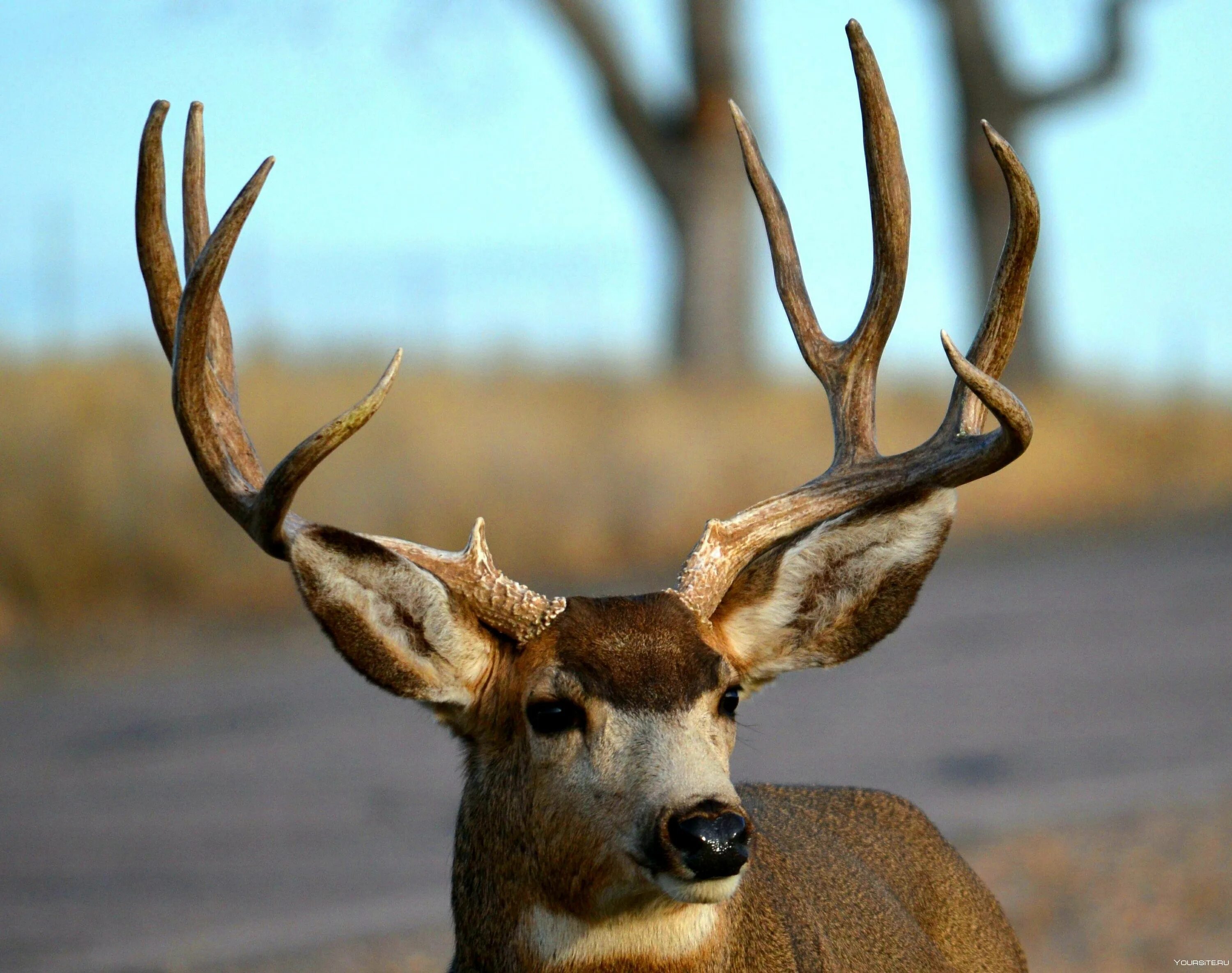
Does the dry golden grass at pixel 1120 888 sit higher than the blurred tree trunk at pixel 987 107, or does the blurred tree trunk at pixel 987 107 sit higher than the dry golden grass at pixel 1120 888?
the blurred tree trunk at pixel 987 107

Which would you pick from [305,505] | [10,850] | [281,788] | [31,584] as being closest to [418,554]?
[10,850]

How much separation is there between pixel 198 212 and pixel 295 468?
1019 millimetres

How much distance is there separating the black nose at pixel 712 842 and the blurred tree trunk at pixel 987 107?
19.7 m

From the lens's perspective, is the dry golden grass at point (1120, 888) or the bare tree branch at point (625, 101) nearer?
the dry golden grass at point (1120, 888)

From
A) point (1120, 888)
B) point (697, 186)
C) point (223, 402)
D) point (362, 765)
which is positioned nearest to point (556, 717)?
point (223, 402)

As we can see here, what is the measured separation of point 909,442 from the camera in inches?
664

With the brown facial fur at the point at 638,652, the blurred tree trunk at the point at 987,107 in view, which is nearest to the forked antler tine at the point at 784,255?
the brown facial fur at the point at 638,652

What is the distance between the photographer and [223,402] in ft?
12.9

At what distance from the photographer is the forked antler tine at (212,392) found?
358 cm

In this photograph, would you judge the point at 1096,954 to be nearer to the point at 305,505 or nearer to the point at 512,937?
the point at 512,937

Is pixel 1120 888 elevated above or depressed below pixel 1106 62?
below

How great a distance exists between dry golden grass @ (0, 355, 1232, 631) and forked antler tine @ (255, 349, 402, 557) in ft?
24.3

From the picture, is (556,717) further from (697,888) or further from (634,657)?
(697,888)

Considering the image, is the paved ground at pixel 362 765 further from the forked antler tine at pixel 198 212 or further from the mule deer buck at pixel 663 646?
the forked antler tine at pixel 198 212
